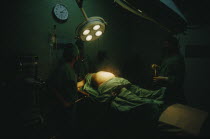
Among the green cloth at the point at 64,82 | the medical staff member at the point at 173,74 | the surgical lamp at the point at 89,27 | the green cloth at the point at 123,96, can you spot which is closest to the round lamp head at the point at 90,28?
the surgical lamp at the point at 89,27

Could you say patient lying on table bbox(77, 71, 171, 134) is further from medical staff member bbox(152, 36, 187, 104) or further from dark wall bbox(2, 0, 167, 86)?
dark wall bbox(2, 0, 167, 86)

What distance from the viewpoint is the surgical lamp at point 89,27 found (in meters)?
2.91

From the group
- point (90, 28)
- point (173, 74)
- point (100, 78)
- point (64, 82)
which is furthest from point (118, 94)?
point (90, 28)

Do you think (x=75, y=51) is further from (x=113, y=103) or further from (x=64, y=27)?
(x=64, y=27)

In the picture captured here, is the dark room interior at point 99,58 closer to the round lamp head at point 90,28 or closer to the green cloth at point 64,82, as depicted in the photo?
the round lamp head at point 90,28

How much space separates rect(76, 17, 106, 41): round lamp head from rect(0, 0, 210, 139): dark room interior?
2 centimetres

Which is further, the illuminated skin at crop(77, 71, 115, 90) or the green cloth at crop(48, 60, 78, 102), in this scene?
the illuminated skin at crop(77, 71, 115, 90)

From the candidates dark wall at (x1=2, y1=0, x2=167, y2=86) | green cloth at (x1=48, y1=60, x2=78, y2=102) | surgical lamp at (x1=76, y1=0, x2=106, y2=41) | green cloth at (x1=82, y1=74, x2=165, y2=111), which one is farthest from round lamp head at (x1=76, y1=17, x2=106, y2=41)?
green cloth at (x1=82, y1=74, x2=165, y2=111)

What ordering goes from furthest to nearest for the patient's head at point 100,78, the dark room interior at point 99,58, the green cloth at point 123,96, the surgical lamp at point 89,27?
1. the patient's head at point 100,78
2. the green cloth at point 123,96
3. the surgical lamp at point 89,27
4. the dark room interior at point 99,58

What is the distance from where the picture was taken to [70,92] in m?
3.11

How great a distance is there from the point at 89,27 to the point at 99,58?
2.72 meters

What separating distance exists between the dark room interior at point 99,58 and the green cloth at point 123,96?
11 cm

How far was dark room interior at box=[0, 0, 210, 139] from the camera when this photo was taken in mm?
2672

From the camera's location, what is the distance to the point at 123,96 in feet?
11.8
